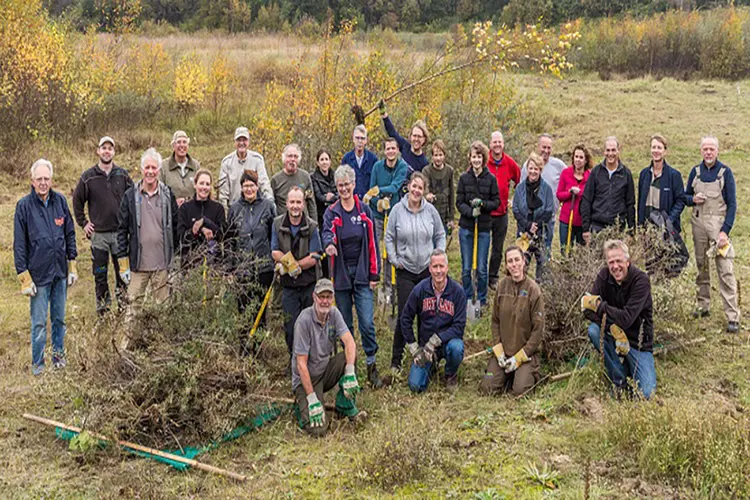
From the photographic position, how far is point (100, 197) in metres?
7.32

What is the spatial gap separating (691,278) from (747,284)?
63.9 inches

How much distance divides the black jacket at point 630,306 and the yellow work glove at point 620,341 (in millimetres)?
48

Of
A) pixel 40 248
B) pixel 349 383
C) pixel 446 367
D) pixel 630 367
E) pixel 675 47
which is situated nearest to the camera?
pixel 349 383

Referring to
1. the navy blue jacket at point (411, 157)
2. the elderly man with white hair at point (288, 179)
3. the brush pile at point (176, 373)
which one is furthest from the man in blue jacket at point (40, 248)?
the navy blue jacket at point (411, 157)

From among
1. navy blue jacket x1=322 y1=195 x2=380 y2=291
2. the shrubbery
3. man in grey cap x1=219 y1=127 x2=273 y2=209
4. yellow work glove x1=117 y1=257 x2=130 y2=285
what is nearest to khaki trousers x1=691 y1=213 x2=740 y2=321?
navy blue jacket x1=322 y1=195 x2=380 y2=291

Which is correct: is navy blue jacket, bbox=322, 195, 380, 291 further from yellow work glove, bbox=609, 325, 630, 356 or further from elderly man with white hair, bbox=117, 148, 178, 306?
yellow work glove, bbox=609, 325, 630, 356

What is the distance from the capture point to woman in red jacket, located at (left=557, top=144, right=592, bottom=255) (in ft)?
25.5

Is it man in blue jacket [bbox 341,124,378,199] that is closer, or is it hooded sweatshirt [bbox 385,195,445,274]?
hooded sweatshirt [bbox 385,195,445,274]

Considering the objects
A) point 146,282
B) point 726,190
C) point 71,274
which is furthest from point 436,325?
point 71,274

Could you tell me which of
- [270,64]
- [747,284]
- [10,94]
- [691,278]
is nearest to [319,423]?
[691,278]

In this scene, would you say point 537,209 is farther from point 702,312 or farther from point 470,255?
point 702,312

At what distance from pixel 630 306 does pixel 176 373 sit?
11.9 ft

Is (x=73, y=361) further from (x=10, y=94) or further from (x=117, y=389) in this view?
(x=10, y=94)

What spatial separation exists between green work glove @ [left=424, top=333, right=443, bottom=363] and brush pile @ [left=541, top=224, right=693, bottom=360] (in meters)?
1.12
